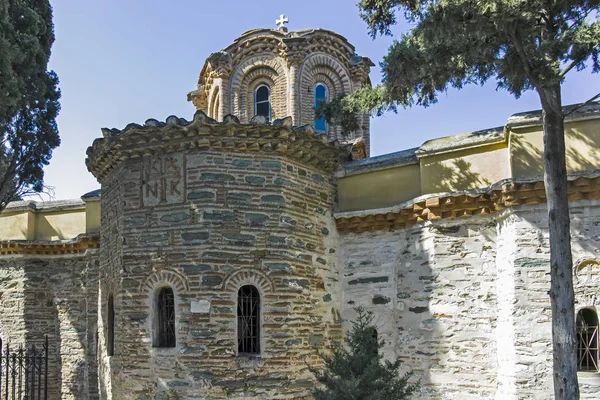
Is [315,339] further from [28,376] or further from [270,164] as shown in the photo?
[28,376]

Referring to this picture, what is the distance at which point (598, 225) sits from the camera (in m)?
7.98

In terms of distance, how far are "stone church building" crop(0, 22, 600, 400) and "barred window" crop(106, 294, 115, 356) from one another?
2 cm

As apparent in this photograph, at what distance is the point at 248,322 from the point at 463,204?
3.65m

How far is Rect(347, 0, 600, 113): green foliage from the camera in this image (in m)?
6.58

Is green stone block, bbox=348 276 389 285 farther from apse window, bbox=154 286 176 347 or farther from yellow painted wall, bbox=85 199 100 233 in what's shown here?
yellow painted wall, bbox=85 199 100 233

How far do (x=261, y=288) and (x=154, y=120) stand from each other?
9.74ft

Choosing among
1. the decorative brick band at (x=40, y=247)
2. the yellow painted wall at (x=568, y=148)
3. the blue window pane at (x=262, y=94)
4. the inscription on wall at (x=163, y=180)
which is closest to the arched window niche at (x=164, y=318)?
the inscription on wall at (x=163, y=180)

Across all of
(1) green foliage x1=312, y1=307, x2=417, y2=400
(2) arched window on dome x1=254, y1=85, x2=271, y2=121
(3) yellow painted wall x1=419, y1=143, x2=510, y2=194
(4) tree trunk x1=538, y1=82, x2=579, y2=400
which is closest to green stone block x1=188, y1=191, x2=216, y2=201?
(1) green foliage x1=312, y1=307, x2=417, y2=400

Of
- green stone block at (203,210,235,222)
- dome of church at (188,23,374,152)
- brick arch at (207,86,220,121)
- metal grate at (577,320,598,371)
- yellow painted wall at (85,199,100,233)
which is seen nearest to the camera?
metal grate at (577,320,598,371)

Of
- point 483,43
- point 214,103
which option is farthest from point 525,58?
point 214,103

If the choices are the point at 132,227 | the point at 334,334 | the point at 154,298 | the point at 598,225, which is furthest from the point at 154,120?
the point at 598,225

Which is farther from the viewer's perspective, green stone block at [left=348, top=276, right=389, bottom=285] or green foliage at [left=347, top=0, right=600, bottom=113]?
green stone block at [left=348, top=276, right=389, bottom=285]

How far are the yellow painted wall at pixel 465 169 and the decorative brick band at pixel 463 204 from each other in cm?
31

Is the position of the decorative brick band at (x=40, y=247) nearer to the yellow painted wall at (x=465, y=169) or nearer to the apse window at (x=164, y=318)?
the apse window at (x=164, y=318)
